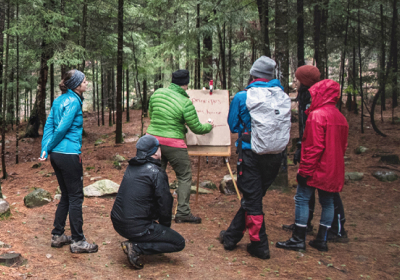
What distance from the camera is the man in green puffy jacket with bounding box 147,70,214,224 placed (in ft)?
16.1

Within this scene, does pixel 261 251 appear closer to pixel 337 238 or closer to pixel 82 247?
pixel 337 238

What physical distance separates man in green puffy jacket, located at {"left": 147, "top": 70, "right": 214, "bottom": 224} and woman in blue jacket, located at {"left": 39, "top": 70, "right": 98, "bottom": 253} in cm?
132

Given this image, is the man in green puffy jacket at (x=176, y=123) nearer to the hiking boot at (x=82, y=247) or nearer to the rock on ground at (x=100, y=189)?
the hiking boot at (x=82, y=247)

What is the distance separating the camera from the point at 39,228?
4648 mm

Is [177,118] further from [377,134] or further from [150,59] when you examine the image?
[150,59]

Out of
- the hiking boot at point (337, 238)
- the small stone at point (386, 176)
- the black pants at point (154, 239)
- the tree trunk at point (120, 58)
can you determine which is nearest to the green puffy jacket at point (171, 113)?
the black pants at point (154, 239)

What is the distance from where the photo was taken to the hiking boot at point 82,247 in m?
3.83

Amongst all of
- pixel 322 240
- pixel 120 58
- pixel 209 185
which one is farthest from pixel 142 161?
pixel 120 58

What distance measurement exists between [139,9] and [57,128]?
10060mm

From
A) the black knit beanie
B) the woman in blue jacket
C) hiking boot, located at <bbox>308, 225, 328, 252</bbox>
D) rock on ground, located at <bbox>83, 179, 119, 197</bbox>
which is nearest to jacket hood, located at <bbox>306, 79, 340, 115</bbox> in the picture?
hiking boot, located at <bbox>308, 225, 328, 252</bbox>

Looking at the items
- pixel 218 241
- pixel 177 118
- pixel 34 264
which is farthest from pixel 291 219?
pixel 34 264

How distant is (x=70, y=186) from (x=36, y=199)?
98.3 inches

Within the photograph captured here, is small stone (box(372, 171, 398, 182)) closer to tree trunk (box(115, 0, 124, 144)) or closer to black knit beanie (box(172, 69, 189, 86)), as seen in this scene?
black knit beanie (box(172, 69, 189, 86))

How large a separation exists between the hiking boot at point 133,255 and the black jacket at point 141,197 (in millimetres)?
151
